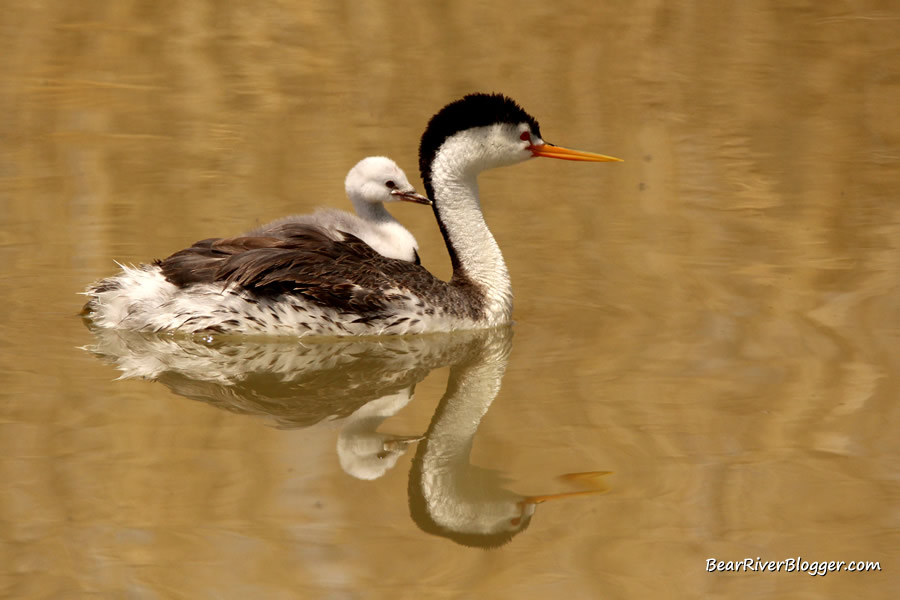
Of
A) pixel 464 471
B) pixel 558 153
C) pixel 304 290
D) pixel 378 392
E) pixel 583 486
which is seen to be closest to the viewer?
pixel 583 486

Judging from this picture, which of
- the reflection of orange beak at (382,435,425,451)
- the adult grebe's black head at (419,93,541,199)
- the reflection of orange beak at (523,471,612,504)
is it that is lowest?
the reflection of orange beak at (382,435,425,451)

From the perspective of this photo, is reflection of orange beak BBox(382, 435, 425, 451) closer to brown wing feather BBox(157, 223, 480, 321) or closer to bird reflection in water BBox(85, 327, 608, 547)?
bird reflection in water BBox(85, 327, 608, 547)

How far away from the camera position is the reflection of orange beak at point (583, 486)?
212 inches

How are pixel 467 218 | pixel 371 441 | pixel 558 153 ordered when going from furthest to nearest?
pixel 558 153 < pixel 467 218 < pixel 371 441

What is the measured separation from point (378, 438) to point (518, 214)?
389 centimetres

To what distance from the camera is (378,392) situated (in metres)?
6.79

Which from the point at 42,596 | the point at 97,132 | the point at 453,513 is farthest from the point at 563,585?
the point at 97,132

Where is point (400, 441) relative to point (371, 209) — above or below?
below

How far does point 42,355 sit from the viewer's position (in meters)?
6.94

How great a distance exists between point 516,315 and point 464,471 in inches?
86.5

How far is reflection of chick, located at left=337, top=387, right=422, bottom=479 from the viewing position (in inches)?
226

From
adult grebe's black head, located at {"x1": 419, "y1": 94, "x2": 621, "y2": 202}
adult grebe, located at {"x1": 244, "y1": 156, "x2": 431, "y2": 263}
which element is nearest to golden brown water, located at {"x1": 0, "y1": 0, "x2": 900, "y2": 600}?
adult grebe, located at {"x1": 244, "y1": 156, "x2": 431, "y2": 263}

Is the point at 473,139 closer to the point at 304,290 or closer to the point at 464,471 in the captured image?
the point at 304,290

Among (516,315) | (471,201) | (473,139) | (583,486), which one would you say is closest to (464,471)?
(583,486)
